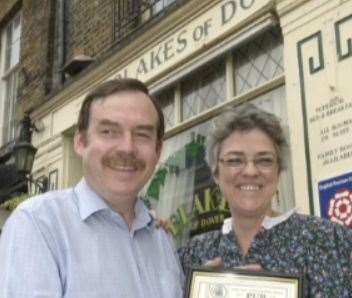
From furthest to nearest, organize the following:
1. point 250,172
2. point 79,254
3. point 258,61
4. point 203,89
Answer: point 203,89, point 258,61, point 250,172, point 79,254

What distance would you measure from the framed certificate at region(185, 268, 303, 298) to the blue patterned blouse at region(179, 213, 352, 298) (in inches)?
3.4

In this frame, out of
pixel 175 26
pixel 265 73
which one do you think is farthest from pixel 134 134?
pixel 175 26

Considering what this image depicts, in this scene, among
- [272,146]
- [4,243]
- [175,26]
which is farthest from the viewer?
[175,26]

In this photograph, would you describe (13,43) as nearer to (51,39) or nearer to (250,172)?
(51,39)

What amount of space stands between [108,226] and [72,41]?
23.1ft

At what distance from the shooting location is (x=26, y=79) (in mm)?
9781

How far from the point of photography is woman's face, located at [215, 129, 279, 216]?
A: 2605mm

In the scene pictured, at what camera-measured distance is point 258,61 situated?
588 cm

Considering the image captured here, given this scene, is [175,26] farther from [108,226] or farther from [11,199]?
[108,226]

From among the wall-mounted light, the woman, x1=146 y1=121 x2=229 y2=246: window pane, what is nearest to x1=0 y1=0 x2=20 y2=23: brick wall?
the wall-mounted light

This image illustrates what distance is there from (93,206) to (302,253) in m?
0.81

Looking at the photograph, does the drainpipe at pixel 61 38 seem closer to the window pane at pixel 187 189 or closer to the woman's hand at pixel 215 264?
the window pane at pixel 187 189

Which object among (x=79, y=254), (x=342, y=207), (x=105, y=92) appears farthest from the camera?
(x=342, y=207)

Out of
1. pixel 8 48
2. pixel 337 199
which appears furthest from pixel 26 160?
pixel 337 199
